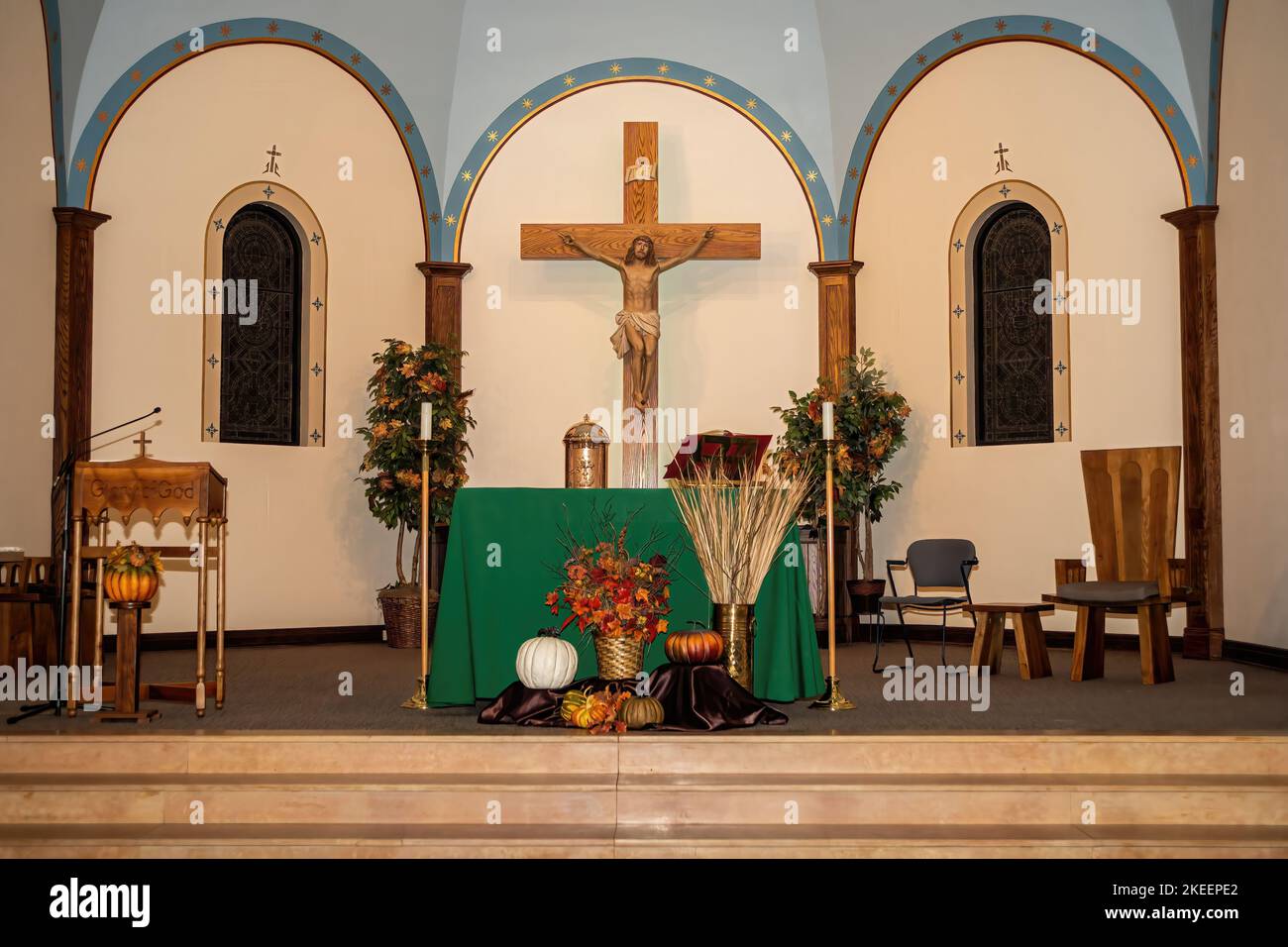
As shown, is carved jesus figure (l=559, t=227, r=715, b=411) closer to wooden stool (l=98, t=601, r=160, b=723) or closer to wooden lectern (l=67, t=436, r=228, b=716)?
wooden lectern (l=67, t=436, r=228, b=716)

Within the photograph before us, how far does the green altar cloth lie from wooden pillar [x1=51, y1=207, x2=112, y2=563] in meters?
4.04

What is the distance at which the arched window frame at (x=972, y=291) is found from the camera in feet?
28.6

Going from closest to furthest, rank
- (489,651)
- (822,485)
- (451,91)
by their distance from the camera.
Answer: (489,651) → (822,485) → (451,91)

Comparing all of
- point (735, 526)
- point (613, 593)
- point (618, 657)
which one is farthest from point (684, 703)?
point (735, 526)

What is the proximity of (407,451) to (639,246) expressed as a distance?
93.4 inches

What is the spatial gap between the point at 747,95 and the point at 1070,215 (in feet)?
9.04

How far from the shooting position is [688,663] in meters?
5.06

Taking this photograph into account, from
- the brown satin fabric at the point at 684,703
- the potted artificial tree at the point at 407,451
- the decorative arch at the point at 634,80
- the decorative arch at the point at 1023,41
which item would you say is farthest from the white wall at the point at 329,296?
the brown satin fabric at the point at 684,703

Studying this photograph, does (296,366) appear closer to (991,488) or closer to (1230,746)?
(991,488)

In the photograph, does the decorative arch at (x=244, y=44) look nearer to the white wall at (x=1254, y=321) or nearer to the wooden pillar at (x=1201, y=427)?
the wooden pillar at (x=1201, y=427)

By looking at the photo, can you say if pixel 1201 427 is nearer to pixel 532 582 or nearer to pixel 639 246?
pixel 639 246

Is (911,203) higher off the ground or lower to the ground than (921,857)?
higher

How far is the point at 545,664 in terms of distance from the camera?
5.00 metres

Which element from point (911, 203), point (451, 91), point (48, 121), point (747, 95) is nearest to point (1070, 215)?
point (911, 203)
